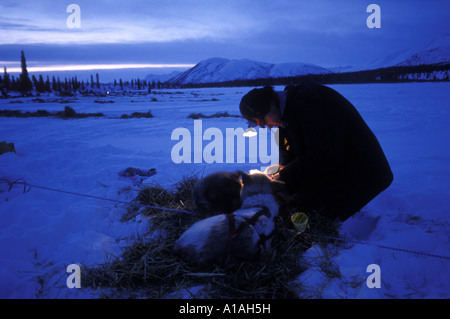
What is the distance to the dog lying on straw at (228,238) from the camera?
7.50ft

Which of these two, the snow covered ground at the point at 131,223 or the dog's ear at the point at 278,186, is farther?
the dog's ear at the point at 278,186

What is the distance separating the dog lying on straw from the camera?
2285mm

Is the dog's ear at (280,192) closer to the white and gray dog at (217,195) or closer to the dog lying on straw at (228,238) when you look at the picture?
the dog lying on straw at (228,238)

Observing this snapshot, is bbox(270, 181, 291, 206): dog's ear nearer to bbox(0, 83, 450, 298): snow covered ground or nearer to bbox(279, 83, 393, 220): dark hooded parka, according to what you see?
bbox(279, 83, 393, 220): dark hooded parka

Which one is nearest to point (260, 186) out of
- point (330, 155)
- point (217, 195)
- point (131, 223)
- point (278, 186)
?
point (278, 186)

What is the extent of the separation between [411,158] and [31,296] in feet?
22.2

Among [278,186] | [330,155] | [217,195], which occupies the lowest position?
[217,195]

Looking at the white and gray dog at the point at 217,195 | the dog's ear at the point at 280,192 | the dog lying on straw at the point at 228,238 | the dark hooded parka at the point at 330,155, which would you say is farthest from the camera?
the white and gray dog at the point at 217,195

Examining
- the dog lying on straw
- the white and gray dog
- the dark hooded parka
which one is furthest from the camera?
the white and gray dog

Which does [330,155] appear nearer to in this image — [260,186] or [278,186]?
[278,186]

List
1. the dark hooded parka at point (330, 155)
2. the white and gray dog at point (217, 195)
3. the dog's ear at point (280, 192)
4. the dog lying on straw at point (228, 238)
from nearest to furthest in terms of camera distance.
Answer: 1. the dog lying on straw at point (228, 238)
2. the dark hooded parka at point (330, 155)
3. the dog's ear at point (280, 192)
4. the white and gray dog at point (217, 195)

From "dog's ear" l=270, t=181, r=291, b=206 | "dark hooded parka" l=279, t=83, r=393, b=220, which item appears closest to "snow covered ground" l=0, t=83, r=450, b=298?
"dark hooded parka" l=279, t=83, r=393, b=220

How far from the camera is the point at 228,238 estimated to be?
2.26m

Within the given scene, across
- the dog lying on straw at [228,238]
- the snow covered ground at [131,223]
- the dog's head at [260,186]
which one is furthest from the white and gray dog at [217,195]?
the snow covered ground at [131,223]
